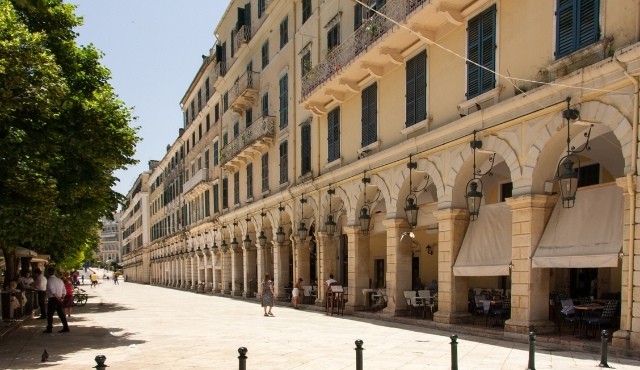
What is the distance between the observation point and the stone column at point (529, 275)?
1228 centimetres

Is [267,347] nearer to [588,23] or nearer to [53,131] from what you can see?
[53,131]

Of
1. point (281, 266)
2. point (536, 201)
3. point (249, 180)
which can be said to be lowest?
point (281, 266)

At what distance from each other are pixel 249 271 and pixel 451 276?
19915mm

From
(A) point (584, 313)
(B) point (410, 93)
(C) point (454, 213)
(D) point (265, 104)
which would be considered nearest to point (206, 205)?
(D) point (265, 104)

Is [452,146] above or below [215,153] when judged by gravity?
below

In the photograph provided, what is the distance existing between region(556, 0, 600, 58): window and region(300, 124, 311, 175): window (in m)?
13.5

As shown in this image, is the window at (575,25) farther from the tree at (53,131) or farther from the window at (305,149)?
the window at (305,149)

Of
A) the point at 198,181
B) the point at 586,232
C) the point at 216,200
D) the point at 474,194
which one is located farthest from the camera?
the point at 198,181

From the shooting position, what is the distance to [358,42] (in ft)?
60.3

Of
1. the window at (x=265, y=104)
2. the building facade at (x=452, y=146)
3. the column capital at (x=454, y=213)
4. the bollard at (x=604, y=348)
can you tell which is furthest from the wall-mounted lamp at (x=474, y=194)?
the window at (x=265, y=104)

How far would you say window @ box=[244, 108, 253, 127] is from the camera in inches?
1288

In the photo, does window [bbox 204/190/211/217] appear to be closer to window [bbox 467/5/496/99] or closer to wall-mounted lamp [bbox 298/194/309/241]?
wall-mounted lamp [bbox 298/194/309/241]

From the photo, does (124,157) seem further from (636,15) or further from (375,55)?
(636,15)

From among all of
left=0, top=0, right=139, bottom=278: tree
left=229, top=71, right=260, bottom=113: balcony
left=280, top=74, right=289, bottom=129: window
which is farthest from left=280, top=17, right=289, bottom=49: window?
left=0, top=0, right=139, bottom=278: tree
